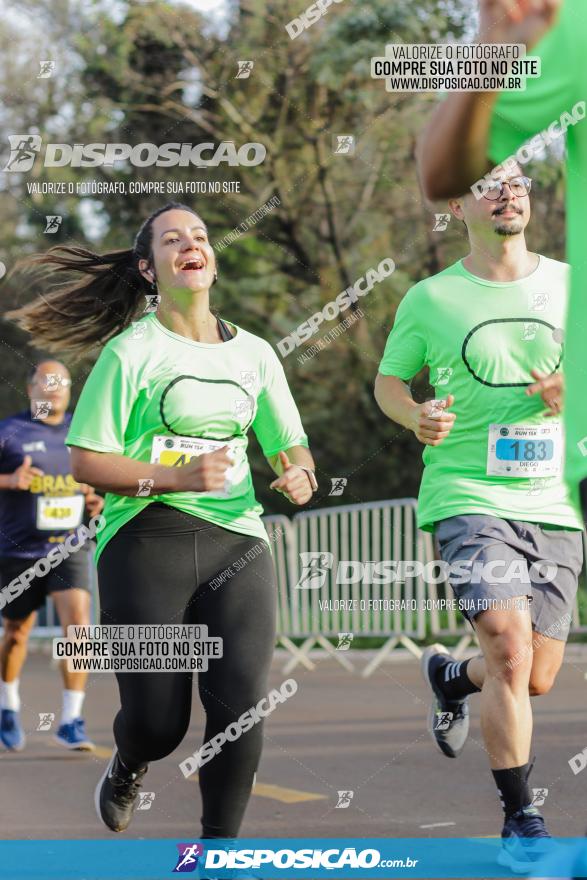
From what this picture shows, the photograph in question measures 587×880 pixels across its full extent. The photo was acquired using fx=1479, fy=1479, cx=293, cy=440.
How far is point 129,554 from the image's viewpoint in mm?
4211

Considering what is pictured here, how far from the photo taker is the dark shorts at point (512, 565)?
4.44 meters

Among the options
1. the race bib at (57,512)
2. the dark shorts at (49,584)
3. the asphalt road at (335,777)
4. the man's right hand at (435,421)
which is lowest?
the asphalt road at (335,777)

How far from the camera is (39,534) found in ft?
25.0

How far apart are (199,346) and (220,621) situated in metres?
0.83

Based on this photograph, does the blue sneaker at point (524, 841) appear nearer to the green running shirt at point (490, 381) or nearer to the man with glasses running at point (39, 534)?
the green running shirt at point (490, 381)

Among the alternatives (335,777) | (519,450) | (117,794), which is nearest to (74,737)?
(335,777)

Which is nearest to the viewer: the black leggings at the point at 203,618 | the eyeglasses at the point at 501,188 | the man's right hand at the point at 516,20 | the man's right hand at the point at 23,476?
the man's right hand at the point at 516,20

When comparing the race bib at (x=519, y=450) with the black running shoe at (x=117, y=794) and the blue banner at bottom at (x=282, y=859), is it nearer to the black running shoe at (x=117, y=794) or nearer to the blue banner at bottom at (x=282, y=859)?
the blue banner at bottom at (x=282, y=859)

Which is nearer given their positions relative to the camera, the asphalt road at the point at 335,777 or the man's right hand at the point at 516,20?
the man's right hand at the point at 516,20

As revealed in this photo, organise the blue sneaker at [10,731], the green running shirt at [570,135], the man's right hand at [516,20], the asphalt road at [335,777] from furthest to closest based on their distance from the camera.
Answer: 1. the blue sneaker at [10,731]
2. the asphalt road at [335,777]
3. the green running shirt at [570,135]
4. the man's right hand at [516,20]

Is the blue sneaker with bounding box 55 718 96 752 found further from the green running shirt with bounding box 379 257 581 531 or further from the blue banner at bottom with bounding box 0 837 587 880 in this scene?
the green running shirt with bounding box 379 257 581 531

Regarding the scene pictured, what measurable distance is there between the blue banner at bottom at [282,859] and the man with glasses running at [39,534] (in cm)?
255

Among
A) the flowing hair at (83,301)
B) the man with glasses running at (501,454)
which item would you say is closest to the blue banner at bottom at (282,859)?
the man with glasses running at (501,454)

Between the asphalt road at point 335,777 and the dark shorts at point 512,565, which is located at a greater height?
the dark shorts at point 512,565
